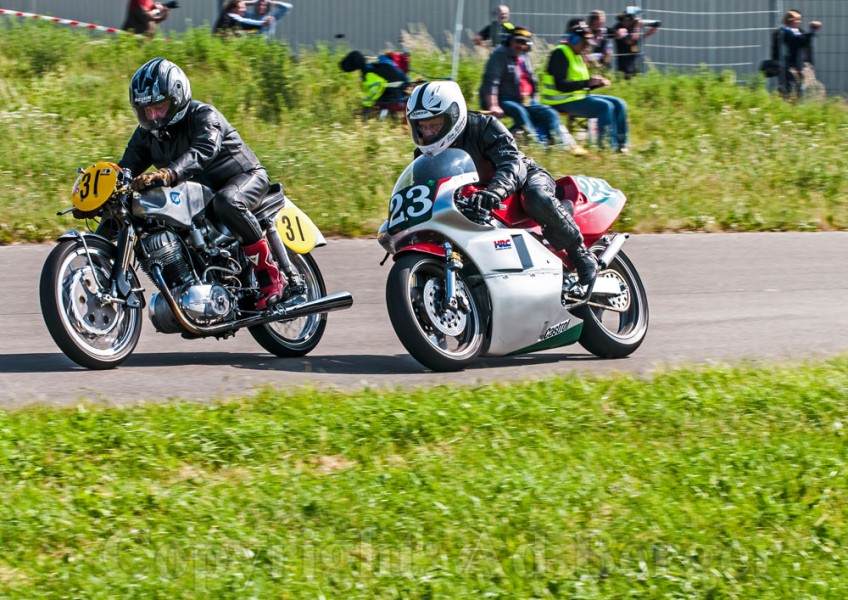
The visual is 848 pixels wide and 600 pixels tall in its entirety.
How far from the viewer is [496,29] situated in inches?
696

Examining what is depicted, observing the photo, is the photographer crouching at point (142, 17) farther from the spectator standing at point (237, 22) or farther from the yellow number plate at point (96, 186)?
the yellow number plate at point (96, 186)

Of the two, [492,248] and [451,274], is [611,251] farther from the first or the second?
[451,274]

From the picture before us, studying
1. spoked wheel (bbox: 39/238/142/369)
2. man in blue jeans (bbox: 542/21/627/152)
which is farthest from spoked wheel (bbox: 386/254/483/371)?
man in blue jeans (bbox: 542/21/627/152)

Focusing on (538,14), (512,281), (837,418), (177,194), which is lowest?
(837,418)

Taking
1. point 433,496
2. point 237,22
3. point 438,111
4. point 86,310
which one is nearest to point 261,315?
point 86,310

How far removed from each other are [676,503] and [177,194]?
3.49 m

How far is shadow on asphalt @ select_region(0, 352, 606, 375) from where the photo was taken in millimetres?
7867

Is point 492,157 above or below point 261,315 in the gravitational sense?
above

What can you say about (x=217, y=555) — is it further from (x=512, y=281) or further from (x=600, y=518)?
(x=512, y=281)

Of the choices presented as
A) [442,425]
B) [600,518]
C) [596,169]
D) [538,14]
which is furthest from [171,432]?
[538,14]

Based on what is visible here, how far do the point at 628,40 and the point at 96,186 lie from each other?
1215 cm

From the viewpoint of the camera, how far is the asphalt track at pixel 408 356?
7.49 m

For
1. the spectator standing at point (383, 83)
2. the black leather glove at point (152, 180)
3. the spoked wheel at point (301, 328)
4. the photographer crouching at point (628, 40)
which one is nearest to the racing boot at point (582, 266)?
the spoked wheel at point (301, 328)

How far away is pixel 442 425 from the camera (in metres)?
6.41
